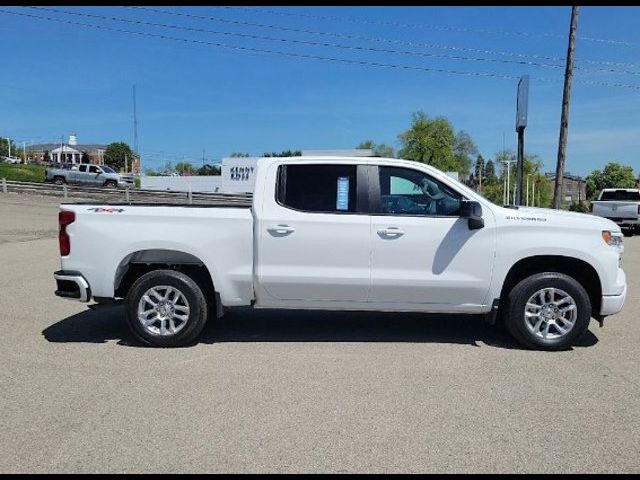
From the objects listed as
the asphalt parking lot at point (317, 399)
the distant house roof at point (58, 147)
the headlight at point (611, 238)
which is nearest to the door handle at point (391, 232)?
the asphalt parking lot at point (317, 399)

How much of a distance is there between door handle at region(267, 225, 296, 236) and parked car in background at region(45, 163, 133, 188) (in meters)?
40.2

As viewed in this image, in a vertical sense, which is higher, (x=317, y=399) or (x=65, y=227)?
(x=65, y=227)

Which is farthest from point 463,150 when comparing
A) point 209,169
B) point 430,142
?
point 209,169

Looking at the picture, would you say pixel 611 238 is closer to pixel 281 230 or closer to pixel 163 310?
pixel 281 230

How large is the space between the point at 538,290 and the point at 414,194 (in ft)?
5.22

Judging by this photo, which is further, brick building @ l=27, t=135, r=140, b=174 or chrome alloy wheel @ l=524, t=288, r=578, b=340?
brick building @ l=27, t=135, r=140, b=174

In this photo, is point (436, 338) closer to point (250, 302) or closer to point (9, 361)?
point (250, 302)

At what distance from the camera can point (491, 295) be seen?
5.73 metres

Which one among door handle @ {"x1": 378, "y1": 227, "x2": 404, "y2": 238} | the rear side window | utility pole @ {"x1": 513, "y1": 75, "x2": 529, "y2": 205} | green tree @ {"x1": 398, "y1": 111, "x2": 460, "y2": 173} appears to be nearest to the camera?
door handle @ {"x1": 378, "y1": 227, "x2": 404, "y2": 238}

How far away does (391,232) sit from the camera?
5633 millimetres

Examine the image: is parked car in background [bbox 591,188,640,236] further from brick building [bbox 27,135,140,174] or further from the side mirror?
brick building [bbox 27,135,140,174]

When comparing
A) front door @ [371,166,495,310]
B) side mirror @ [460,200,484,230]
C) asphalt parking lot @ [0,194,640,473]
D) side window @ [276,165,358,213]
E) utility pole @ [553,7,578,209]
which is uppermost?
utility pole @ [553,7,578,209]

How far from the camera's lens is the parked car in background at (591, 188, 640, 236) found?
70.5ft

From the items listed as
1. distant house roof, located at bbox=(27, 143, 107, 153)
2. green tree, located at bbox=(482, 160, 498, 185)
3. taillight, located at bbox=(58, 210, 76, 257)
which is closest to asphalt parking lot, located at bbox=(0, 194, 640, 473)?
taillight, located at bbox=(58, 210, 76, 257)
